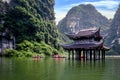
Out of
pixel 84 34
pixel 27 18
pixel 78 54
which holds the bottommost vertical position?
pixel 78 54

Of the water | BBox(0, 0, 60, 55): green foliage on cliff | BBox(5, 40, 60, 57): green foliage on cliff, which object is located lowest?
the water

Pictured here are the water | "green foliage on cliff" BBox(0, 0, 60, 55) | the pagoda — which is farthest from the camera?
"green foliage on cliff" BBox(0, 0, 60, 55)

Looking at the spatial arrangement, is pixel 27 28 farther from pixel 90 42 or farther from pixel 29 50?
pixel 90 42

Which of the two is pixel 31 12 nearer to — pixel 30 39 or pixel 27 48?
pixel 30 39

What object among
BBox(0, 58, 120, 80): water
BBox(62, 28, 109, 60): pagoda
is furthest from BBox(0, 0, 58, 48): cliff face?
BBox(0, 58, 120, 80): water

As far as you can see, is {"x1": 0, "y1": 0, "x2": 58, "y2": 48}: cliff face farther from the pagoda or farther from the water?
the water

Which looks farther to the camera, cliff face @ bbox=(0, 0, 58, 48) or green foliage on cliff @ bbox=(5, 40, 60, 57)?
cliff face @ bbox=(0, 0, 58, 48)

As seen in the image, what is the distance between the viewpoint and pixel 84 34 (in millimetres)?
81562

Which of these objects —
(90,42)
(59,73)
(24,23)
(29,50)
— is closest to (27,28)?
(24,23)

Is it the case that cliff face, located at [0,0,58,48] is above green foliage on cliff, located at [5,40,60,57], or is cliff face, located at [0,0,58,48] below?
above

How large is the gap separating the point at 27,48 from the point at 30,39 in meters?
11.3

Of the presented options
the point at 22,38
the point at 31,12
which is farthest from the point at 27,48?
the point at 31,12

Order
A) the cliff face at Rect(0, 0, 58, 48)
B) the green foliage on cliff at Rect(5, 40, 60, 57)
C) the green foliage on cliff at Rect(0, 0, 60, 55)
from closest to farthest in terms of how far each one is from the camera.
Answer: the green foliage on cliff at Rect(5, 40, 60, 57) < the green foliage on cliff at Rect(0, 0, 60, 55) < the cliff face at Rect(0, 0, 58, 48)

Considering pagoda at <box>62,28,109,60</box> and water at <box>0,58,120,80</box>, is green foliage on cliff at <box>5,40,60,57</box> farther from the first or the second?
water at <box>0,58,120,80</box>
